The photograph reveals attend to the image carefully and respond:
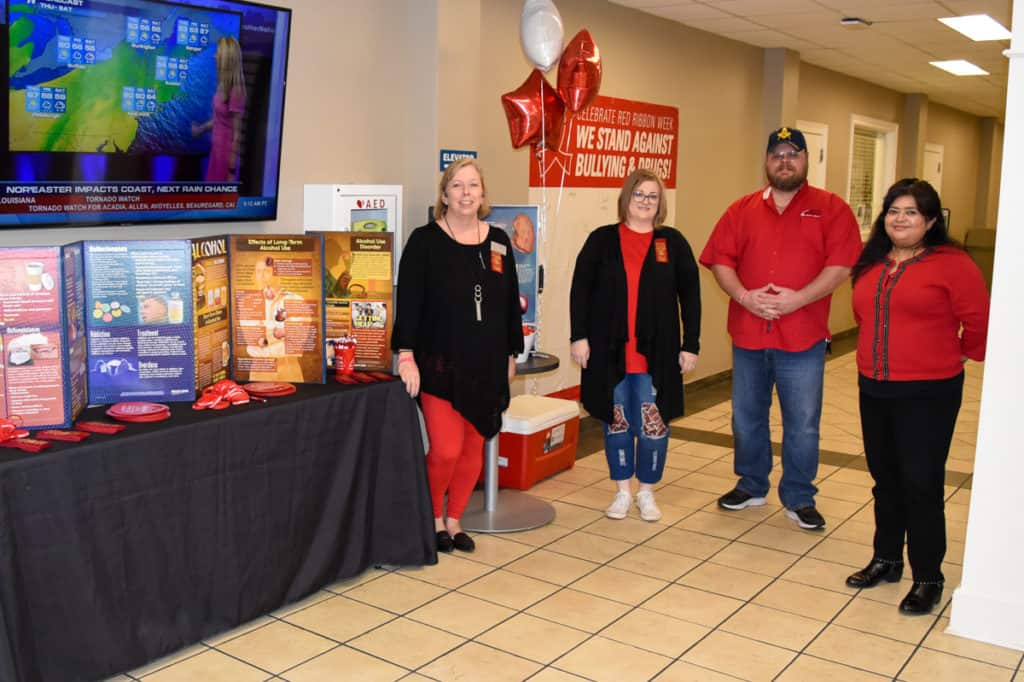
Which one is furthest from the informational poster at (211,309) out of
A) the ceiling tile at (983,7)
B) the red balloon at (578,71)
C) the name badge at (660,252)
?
the ceiling tile at (983,7)

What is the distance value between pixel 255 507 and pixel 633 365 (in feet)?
5.45

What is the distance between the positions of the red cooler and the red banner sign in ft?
4.19

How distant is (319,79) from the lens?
4070 millimetres

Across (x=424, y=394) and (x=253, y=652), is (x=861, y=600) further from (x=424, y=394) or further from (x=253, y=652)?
(x=253, y=652)

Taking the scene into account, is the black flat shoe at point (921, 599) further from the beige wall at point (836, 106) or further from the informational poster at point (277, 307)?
the beige wall at point (836, 106)

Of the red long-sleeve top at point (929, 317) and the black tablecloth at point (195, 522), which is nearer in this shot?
the black tablecloth at point (195, 522)

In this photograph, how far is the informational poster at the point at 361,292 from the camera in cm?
363

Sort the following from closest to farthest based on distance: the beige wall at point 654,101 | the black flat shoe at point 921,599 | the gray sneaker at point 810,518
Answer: the black flat shoe at point 921,599 → the gray sneaker at point 810,518 → the beige wall at point 654,101

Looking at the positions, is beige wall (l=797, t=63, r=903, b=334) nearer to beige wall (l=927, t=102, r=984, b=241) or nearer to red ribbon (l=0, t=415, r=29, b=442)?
beige wall (l=927, t=102, r=984, b=241)

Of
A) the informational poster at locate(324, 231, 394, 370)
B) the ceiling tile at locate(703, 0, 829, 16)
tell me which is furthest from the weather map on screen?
the ceiling tile at locate(703, 0, 829, 16)

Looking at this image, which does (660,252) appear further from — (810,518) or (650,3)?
(650,3)

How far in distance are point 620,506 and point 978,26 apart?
4.68 m

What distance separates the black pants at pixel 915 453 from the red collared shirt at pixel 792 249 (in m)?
0.73

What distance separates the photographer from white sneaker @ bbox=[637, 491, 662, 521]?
169 inches
